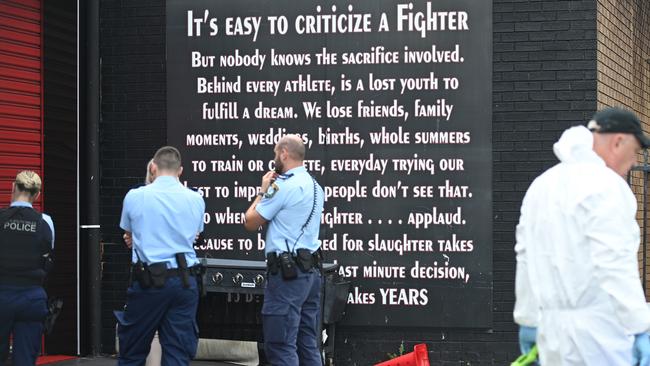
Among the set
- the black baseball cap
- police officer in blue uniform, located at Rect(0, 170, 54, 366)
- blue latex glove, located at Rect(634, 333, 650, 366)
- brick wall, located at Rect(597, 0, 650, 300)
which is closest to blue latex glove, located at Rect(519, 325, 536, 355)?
blue latex glove, located at Rect(634, 333, 650, 366)

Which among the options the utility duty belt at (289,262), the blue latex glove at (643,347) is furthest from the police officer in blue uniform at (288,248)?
the blue latex glove at (643,347)

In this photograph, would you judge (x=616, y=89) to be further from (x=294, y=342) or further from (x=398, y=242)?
(x=294, y=342)

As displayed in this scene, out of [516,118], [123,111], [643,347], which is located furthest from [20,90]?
[643,347]

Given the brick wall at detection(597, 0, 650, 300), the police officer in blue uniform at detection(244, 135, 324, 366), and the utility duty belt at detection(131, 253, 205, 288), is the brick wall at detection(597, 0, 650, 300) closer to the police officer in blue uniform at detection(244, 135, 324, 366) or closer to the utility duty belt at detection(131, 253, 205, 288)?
the police officer in blue uniform at detection(244, 135, 324, 366)

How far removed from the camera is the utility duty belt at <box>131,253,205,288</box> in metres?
7.30

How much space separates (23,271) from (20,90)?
125 inches

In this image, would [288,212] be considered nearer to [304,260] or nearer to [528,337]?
[304,260]

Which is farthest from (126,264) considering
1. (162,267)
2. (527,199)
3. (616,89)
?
(527,199)

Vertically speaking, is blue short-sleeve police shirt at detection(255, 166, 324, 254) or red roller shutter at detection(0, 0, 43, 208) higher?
red roller shutter at detection(0, 0, 43, 208)

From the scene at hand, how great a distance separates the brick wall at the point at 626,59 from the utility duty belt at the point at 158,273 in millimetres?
4557

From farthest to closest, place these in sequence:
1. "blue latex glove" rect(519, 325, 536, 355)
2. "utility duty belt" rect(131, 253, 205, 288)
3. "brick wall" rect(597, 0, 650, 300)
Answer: "brick wall" rect(597, 0, 650, 300) → "utility duty belt" rect(131, 253, 205, 288) → "blue latex glove" rect(519, 325, 536, 355)

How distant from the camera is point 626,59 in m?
11.7

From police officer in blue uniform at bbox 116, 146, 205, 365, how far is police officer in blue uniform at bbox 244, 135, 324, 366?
619 mm

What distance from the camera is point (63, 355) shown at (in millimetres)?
10555
